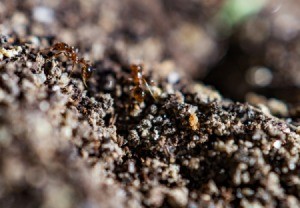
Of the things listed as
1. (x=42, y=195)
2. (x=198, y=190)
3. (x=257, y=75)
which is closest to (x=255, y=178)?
(x=198, y=190)

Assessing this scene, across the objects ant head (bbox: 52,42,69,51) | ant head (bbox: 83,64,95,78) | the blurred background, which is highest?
the blurred background

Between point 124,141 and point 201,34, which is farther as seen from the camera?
point 201,34

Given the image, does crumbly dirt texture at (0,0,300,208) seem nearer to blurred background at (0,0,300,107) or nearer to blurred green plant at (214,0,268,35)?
blurred background at (0,0,300,107)

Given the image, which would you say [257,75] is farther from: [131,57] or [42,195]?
[42,195]

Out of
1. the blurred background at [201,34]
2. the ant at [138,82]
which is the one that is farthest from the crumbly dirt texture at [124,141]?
the blurred background at [201,34]

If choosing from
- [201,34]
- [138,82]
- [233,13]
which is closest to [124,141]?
[138,82]

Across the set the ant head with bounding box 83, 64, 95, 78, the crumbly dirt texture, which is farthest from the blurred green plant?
the ant head with bounding box 83, 64, 95, 78

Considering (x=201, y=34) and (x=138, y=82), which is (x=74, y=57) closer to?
(x=138, y=82)
